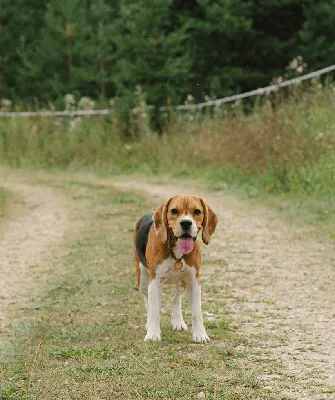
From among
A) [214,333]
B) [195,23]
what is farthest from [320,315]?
[195,23]

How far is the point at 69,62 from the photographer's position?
27328mm

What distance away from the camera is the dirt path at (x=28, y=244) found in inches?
280

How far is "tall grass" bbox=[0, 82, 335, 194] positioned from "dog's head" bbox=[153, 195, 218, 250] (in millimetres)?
6383

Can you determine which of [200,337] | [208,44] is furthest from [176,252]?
[208,44]

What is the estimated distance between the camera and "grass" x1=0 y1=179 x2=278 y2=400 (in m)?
4.38

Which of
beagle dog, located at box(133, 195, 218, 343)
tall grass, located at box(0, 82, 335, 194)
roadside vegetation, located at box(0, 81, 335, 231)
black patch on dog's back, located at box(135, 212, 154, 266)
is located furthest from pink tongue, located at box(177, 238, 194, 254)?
tall grass, located at box(0, 82, 335, 194)

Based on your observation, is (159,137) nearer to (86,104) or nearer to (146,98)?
(146,98)

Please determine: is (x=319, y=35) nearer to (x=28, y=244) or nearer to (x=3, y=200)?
(x=3, y=200)

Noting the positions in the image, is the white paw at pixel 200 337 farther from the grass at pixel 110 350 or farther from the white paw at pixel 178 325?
the white paw at pixel 178 325

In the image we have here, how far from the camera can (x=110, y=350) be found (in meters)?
5.16

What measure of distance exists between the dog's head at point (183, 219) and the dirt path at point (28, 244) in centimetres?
160

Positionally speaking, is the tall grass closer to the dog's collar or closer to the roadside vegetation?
the roadside vegetation

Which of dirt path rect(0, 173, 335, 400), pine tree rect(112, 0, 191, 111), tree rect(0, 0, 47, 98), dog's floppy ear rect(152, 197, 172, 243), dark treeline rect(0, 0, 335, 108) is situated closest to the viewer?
dirt path rect(0, 173, 335, 400)

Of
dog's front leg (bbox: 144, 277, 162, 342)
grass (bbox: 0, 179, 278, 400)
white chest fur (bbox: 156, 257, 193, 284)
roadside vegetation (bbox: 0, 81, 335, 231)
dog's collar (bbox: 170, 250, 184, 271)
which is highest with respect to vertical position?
roadside vegetation (bbox: 0, 81, 335, 231)
